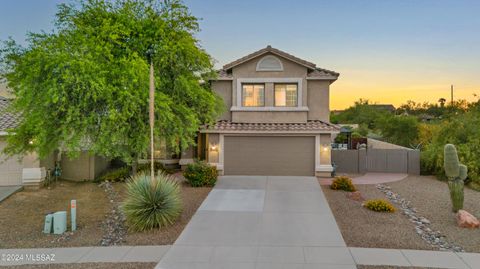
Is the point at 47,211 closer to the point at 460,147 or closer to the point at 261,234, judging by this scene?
the point at 261,234

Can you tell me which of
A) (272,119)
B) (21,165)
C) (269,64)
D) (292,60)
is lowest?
(21,165)

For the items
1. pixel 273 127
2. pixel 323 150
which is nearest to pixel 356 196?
pixel 323 150

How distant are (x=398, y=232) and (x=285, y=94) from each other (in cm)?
993

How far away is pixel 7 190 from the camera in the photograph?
40.7 feet

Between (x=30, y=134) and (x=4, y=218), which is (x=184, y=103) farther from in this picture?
(x=4, y=218)

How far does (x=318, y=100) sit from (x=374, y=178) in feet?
17.4

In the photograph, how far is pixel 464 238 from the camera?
742 centimetres

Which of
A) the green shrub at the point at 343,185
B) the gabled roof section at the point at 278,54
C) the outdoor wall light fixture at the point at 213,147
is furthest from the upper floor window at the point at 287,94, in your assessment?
the green shrub at the point at 343,185

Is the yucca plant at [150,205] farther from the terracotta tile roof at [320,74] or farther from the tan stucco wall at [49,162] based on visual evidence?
the terracotta tile roof at [320,74]

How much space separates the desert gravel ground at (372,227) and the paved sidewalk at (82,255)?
15.9ft

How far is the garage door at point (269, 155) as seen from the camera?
15.3 metres

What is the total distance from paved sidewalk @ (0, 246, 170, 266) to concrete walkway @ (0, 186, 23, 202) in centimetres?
612

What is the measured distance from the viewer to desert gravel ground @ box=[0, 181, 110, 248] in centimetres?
741

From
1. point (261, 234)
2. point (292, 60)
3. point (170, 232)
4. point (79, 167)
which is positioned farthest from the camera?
point (292, 60)
